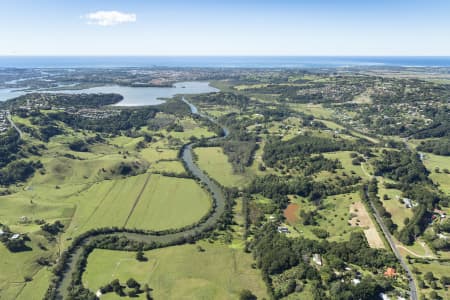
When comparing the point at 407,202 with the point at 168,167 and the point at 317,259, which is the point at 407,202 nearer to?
the point at 317,259

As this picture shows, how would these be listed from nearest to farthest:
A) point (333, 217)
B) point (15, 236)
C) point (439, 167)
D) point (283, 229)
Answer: point (15, 236)
point (283, 229)
point (333, 217)
point (439, 167)

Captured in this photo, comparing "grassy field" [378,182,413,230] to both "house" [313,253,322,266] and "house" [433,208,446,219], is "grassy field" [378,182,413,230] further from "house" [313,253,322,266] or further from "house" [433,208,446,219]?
"house" [313,253,322,266]

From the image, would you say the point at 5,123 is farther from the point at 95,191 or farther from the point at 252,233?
the point at 252,233

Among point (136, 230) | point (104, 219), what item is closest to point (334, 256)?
point (136, 230)

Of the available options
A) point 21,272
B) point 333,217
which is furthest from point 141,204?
point 333,217

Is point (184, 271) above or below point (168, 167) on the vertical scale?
below
